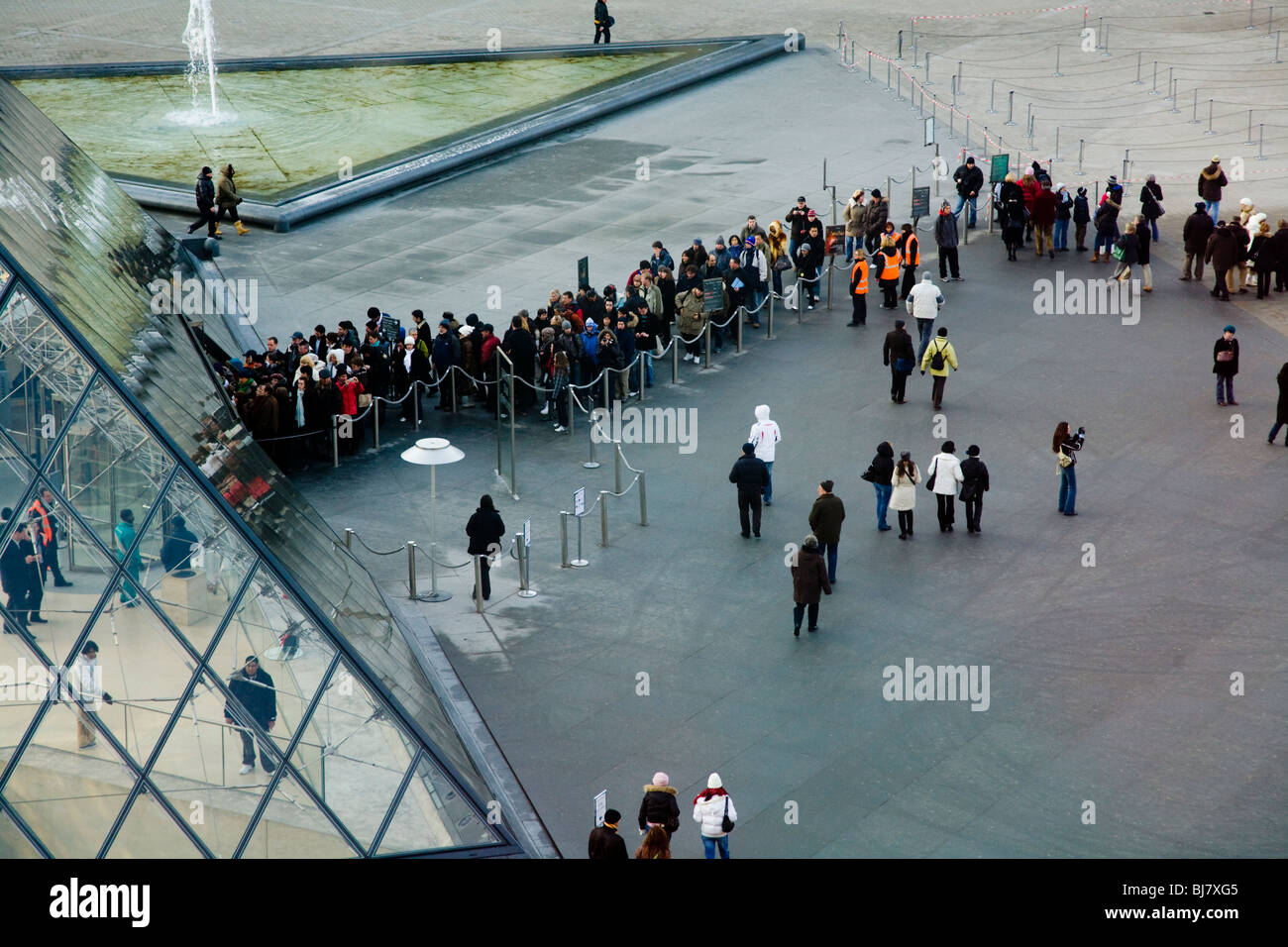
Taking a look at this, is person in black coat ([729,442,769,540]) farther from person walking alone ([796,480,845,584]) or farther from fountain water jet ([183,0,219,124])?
fountain water jet ([183,0,219,124])

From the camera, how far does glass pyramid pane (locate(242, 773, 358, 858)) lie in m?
13.9

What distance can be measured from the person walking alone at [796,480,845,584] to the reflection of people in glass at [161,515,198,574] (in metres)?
7.89

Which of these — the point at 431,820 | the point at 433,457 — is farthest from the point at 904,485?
the point at 431,820

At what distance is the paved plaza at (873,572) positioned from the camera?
16.3 m

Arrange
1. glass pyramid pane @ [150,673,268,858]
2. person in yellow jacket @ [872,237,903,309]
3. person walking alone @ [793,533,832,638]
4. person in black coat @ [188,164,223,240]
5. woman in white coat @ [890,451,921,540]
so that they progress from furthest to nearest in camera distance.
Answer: person in black coat @ [188,164,223,240] → person in yellow jacket @ [872,237,903,309] → woman in white coat @ [890,451,921,540] → person walking alone @ [793,533,832,638] → glass pyramid pane @ [150,673,268,858]

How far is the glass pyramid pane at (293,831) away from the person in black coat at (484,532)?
246 inches

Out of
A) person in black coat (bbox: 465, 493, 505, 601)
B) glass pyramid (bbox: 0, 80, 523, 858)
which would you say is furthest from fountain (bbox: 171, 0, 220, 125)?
glass pyramid (bbox: 0, 80, 523, 858)

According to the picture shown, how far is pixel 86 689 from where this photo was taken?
13906 mm

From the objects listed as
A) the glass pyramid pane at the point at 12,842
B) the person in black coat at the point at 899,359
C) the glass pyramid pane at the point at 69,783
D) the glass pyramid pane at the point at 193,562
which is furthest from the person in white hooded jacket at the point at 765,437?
the glass pyramid pane at the point at 12,842

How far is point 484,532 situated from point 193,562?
19.3ft

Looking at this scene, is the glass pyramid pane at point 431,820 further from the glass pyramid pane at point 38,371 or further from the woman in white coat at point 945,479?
the woman in white coat at point 945,479
